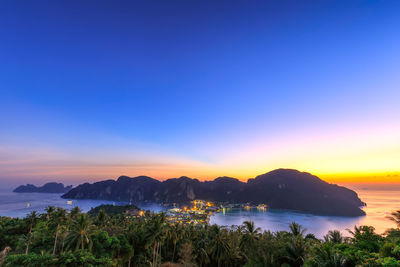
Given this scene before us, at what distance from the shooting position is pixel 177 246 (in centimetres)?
4684

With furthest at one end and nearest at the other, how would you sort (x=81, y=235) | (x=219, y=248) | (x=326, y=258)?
(x=219, y=248), (x=81, y=235), (x=326, y=258)

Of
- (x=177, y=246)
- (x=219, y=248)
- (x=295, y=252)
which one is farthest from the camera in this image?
(x=177, y=246)

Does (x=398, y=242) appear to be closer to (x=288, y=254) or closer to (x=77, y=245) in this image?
(x=288, y=254)

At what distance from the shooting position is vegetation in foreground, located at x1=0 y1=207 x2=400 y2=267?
1593cm

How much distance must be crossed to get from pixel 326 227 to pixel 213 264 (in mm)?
122253

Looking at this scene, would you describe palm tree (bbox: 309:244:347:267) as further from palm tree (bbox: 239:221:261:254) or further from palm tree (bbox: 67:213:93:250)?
palm tree (bbox: 67:213:93:250)

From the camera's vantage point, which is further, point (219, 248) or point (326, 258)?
point (219, 248)

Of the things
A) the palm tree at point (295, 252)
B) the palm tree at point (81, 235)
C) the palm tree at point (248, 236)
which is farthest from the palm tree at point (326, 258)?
the palm tree at point (81, 235)

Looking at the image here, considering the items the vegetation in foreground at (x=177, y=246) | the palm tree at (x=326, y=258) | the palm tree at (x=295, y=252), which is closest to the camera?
the palm tree at (x=326, y=258)

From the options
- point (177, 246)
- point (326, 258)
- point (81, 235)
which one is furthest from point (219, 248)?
point (326, 258)

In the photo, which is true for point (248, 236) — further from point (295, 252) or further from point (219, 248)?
point (295, 252)

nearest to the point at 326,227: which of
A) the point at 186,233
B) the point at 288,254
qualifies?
the point at 186,233

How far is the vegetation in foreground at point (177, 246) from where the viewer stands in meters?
15.9

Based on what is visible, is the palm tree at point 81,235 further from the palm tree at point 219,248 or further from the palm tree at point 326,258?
the palm tree at point 326,258
